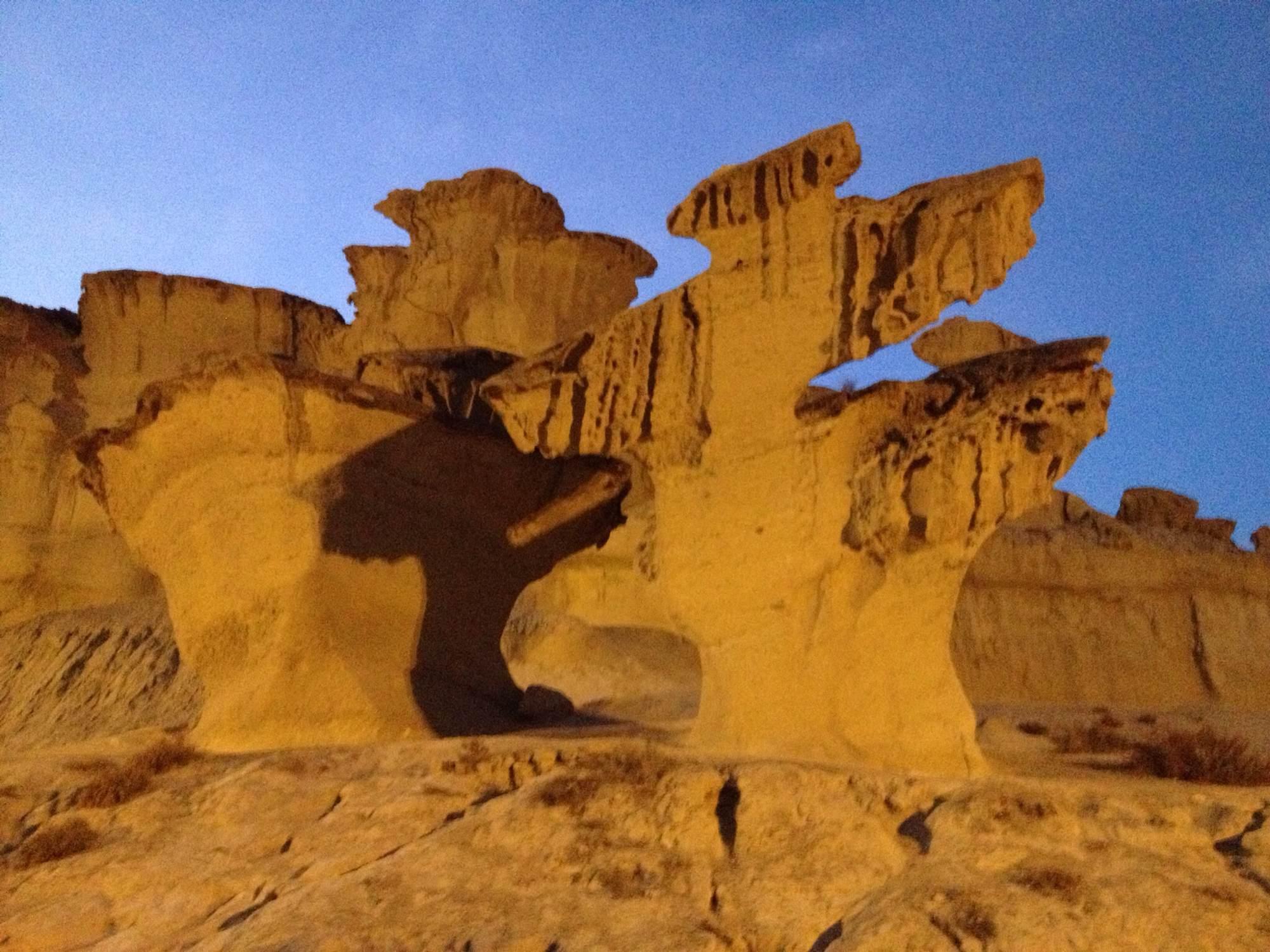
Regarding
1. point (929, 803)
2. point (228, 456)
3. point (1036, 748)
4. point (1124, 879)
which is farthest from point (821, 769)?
point (228, 456)

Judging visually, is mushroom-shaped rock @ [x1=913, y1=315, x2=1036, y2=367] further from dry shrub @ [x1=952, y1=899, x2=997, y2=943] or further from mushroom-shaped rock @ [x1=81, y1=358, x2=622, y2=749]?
A: dry shrub @ [x1=952, y1=899, x2=997, y2=943]

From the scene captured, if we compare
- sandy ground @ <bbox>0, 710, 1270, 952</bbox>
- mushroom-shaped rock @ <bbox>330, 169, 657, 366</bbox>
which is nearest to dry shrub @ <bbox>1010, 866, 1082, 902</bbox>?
sandy ground @ <bbox>0, 710, 1270, 952</bbox>

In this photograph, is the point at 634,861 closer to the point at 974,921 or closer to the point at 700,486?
the point at 974,921

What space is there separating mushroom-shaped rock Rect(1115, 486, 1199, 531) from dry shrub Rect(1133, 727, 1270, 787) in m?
12.8

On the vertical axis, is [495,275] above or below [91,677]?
above

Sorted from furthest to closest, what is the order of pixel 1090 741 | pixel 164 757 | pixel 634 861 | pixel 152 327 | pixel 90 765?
pixel 152 327, pixel 1090 741, pixel 164 757, pixel 90 765, pixel 634 861

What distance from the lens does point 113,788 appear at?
624 cm

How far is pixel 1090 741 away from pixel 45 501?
68.4 feet

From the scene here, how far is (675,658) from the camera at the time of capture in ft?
56.7

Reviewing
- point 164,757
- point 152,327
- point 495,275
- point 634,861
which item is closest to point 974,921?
point 634,861

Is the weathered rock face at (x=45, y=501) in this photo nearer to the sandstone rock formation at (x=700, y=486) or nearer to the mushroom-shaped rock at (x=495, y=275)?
the mushroom-shaped rock at (x=495, y=275)

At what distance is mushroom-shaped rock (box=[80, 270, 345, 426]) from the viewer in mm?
22516

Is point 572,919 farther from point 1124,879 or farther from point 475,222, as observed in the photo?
point 475,222

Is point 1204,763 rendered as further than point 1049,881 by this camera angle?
Yes
